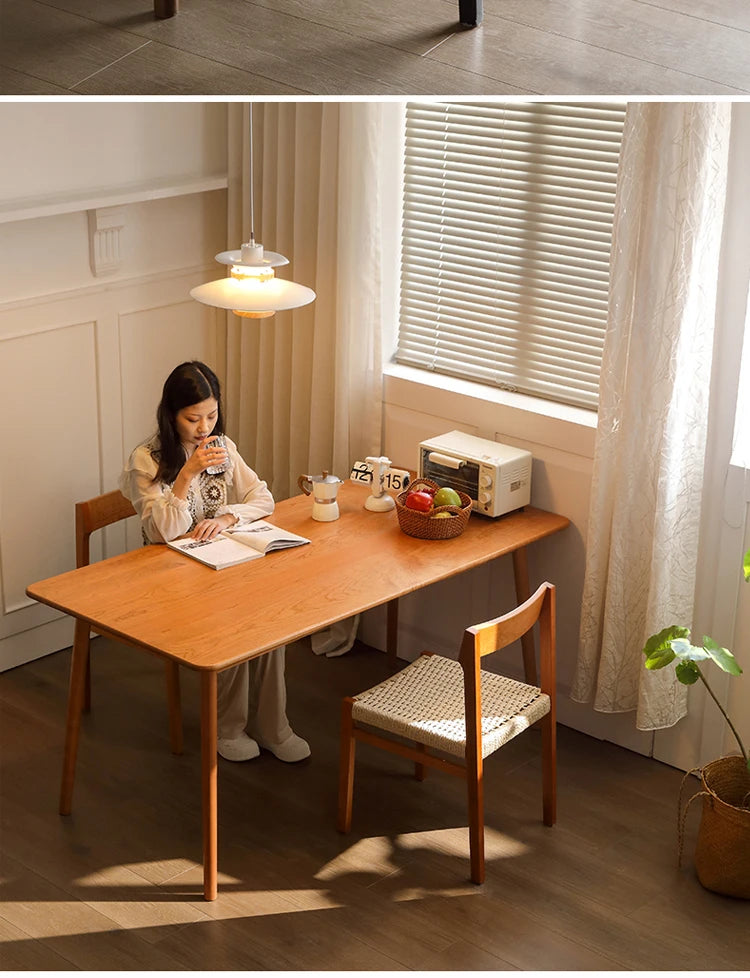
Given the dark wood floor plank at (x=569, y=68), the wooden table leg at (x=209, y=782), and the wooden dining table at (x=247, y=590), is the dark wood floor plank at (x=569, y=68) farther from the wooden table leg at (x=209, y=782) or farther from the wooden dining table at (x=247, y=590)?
the wooden table leg at (x=209, y=782)

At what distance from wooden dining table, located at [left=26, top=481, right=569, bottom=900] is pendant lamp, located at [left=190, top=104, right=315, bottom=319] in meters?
0.65

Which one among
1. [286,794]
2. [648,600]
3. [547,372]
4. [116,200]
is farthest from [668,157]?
[286,794]

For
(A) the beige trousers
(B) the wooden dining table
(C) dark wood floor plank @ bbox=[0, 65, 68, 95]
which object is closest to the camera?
(C) dark wood floor plank @ bbox=[0, 65, 68, 95]

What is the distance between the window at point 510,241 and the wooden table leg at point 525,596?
0.50m

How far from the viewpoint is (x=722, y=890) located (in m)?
3.29

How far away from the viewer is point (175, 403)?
3.64 metres

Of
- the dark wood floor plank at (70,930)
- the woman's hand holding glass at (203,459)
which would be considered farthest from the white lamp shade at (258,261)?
the dark wood floor plank at (70,930)

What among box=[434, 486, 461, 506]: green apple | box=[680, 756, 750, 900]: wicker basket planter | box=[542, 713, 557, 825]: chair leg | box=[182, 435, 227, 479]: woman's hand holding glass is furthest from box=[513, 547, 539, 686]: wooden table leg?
box=[182, 435, 227, 479]: woman's hand holding glass

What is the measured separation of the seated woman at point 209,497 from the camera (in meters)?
3.62

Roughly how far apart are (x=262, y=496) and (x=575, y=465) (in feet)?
2.98

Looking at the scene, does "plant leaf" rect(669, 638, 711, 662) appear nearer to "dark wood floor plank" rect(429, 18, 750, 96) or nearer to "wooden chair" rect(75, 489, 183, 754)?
"dark wood floor plank" rect(429, 18, 750, 96)

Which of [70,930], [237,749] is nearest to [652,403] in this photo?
[237,749]

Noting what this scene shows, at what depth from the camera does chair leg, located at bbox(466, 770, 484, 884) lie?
3.26m

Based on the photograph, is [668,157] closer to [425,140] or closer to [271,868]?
[425,140]
